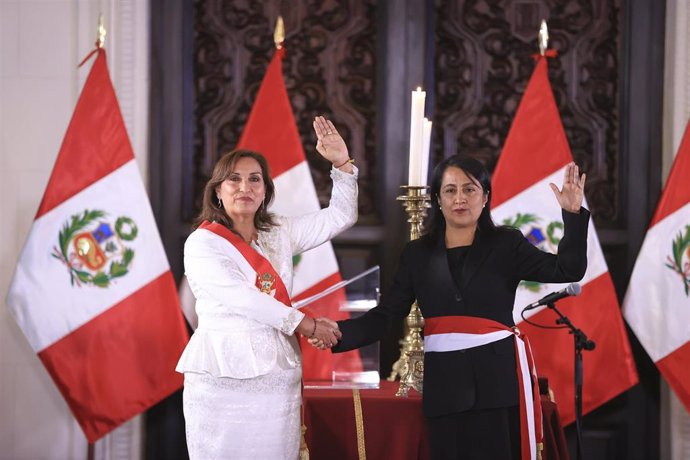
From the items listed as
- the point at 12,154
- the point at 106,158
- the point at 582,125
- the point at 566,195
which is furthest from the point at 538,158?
the point at 12,154

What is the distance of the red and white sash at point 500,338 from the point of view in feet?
8.06

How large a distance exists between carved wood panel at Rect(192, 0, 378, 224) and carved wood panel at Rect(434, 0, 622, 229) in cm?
Result: 38

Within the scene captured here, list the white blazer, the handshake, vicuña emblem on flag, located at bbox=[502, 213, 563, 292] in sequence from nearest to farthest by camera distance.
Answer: the white blazer
the handshake
vicuña emblem on flag, located at bbox=[502, 213, 563, 292]

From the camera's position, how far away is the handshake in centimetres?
264

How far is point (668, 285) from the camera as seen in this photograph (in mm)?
3686

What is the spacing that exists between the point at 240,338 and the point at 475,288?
0.70 metres

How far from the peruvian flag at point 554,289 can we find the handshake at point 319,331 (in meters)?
1.28

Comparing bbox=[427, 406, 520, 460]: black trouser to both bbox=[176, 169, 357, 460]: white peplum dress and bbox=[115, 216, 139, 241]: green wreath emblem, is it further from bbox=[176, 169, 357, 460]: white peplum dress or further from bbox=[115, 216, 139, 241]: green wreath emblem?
bbox=[115, 216, 139, 241]: green wreath emblem

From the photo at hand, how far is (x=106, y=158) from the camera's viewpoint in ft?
12.2

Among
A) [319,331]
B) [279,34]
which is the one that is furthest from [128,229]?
[319,331]

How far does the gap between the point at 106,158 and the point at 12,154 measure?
533 millimetres

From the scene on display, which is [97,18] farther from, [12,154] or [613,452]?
[613,452]

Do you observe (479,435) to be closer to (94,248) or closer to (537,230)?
(537,230)

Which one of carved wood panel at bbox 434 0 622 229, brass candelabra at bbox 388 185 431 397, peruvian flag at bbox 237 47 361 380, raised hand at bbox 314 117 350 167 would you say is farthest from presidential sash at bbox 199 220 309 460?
carved wood panel at bbox 434 0 622 229
